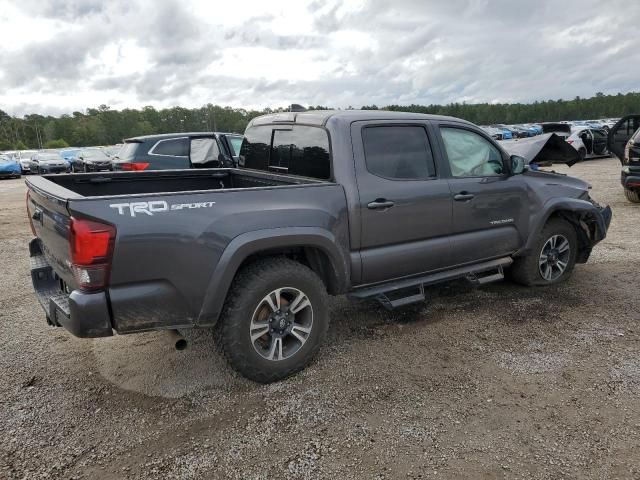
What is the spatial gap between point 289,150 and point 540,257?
2.92m

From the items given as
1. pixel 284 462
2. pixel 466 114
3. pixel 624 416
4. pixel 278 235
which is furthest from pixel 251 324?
pixel 466 114

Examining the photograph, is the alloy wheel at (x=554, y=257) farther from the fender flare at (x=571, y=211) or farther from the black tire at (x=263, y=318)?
the black tire at (x=263, y=318)

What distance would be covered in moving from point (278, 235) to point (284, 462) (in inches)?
55.2

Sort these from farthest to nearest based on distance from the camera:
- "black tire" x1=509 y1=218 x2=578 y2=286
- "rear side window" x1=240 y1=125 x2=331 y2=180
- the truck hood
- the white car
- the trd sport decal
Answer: the white car → the truck hood → "black tire" x1=509 y1=218 x2=578 y2=286 → "rear side window" x1=240 y1=125 x2=331 y2=180 → the trd sport decal

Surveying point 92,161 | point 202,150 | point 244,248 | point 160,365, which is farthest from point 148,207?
point 92,161

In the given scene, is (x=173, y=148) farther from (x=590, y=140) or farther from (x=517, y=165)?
(x=590, y=140)

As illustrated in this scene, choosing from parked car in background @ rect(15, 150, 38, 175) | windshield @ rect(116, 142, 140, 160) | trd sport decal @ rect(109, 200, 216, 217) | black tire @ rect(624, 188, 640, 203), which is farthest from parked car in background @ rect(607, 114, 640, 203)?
parked car in background @ rect(15, 150, 38, 175)

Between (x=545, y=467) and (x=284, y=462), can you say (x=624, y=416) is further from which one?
(x=284, y=462)

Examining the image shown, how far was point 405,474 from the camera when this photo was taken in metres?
2.49

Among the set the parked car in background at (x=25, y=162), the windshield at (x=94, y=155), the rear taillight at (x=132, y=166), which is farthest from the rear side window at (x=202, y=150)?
the parked car in background at (x=25, y=162)

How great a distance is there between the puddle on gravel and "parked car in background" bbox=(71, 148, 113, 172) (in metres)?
18.3

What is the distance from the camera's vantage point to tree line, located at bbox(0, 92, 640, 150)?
76.9 m

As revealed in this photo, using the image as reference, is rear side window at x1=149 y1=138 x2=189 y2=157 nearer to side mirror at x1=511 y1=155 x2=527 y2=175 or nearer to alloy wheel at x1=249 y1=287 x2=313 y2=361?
side mirror at x1=511 y1=155 x2=527 y2=175

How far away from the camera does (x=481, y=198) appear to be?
4.40 meters
